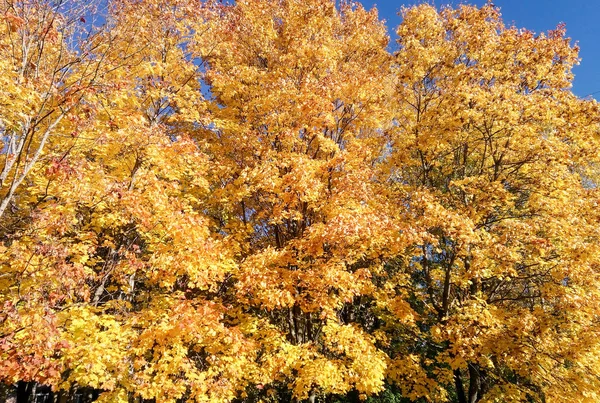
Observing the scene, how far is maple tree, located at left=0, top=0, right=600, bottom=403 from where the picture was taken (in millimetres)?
7863

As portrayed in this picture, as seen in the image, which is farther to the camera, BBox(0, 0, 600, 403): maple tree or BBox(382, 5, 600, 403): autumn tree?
BBox(382, 5, 600, 403): autumn tree

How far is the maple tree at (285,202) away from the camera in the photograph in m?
7.86

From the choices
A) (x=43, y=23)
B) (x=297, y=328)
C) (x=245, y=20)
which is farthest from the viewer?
(x=245, y=20)

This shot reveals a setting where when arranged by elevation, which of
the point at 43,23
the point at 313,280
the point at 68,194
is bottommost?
the point at 313,280

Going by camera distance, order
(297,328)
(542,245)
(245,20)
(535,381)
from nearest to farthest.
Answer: (542,245) < (535,381) < (297,328) < (245,20)

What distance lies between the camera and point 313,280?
398 inches

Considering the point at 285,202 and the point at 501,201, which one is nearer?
the point at 285,202

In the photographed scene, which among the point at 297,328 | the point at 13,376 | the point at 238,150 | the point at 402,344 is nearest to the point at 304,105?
the point at 238,150

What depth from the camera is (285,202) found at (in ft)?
34.6

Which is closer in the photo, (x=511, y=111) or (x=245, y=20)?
(x=511, y=111)

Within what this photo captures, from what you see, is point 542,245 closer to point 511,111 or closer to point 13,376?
point 511,111

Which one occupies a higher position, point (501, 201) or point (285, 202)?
point (501, 201)

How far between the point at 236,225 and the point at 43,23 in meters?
8.08

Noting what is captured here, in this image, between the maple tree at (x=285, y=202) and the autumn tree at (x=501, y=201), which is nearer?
the maple tree at (x=285, y=202)
